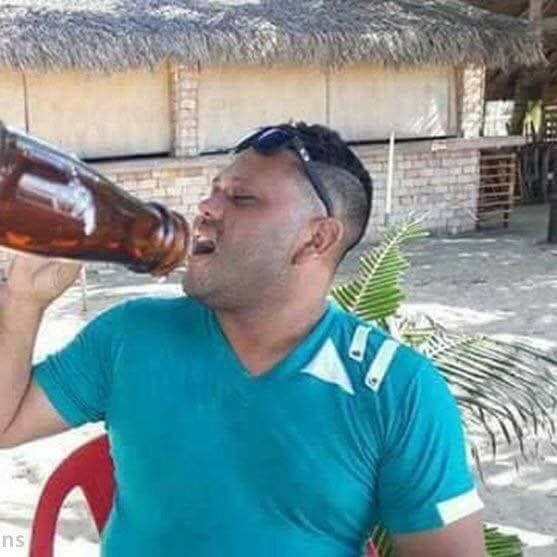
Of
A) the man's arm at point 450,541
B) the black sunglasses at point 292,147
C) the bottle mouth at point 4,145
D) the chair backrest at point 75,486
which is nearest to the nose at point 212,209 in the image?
the black sunglasses at point 292,147

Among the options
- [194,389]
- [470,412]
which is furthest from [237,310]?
[470,412]

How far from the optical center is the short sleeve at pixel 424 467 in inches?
55.1

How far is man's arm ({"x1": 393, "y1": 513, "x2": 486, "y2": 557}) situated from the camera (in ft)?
4.58

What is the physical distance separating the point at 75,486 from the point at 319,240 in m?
0.78

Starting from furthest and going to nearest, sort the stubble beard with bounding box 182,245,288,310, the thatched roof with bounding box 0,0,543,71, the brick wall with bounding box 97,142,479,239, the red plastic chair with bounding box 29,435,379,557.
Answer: the brick wall with bounding box 97,142,479,239 < the thatched roof with bounding box 0,0,543,71 < the red plastic chair with bounding box 29,435,379,557 < the stubble beard with bounding box 182,245,288,310

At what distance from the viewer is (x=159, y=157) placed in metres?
10.5

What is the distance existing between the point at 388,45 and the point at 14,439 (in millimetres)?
9772

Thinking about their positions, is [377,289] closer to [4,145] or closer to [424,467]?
[424,467]

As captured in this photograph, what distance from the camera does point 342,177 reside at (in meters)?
1.58

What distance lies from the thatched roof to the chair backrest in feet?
25.3

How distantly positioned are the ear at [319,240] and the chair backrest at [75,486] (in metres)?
0.63

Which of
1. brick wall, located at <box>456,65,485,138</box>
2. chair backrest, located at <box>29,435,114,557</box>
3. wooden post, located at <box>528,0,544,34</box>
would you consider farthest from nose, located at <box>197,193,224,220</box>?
wooden post, located at <box>528,0,544,34</box>

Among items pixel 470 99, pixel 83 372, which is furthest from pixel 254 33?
pixel 83 372

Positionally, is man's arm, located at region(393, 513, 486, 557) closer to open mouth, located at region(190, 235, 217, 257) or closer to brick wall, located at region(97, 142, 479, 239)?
open mouth, located at region(190, 235, 217, 257)
